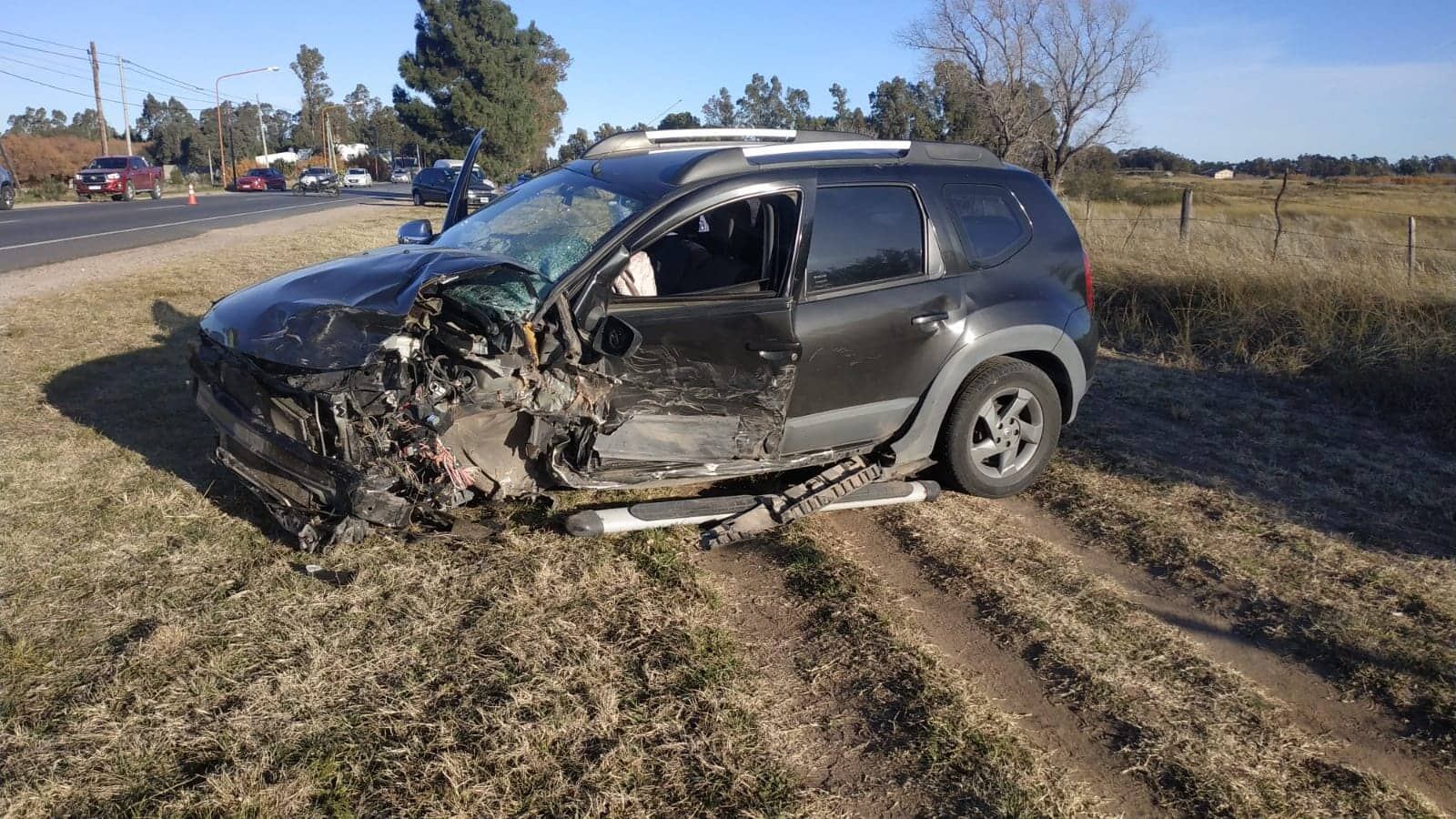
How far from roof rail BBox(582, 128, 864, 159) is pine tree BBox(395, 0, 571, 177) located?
37494mm

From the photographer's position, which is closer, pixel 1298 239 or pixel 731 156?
pixel 731 156

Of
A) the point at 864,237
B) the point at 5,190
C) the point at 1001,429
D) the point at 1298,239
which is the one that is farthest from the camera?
the point at 5,190

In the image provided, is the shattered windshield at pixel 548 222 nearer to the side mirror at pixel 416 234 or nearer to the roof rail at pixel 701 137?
the side mirror at pixel 416 234

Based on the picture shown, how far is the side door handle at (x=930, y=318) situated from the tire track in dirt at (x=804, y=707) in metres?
1.45

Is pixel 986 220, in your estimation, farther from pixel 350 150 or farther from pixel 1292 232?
pixel 350 150

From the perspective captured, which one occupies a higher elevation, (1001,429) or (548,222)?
(548,222)

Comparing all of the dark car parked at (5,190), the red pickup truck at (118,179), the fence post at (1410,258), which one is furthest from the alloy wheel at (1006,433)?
the red pickup truck at (118,179)

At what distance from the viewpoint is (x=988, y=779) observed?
2.92m

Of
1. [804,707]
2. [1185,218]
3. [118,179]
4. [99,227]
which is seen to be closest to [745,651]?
[804,707]

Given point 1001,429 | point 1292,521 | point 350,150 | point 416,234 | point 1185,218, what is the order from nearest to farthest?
point 1292,521
point 1001,429
point 416,234
point 1185,218
point 350,150

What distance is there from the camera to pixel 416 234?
228 inches

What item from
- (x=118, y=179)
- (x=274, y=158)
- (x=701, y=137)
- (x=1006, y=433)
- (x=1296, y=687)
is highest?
(x=274, y=158)

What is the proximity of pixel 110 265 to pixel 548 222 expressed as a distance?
9.74 meters

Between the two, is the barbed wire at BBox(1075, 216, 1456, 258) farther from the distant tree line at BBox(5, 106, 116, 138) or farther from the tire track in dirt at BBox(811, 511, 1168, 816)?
the distant tree line at BBox(5, 106, 116, 138)
